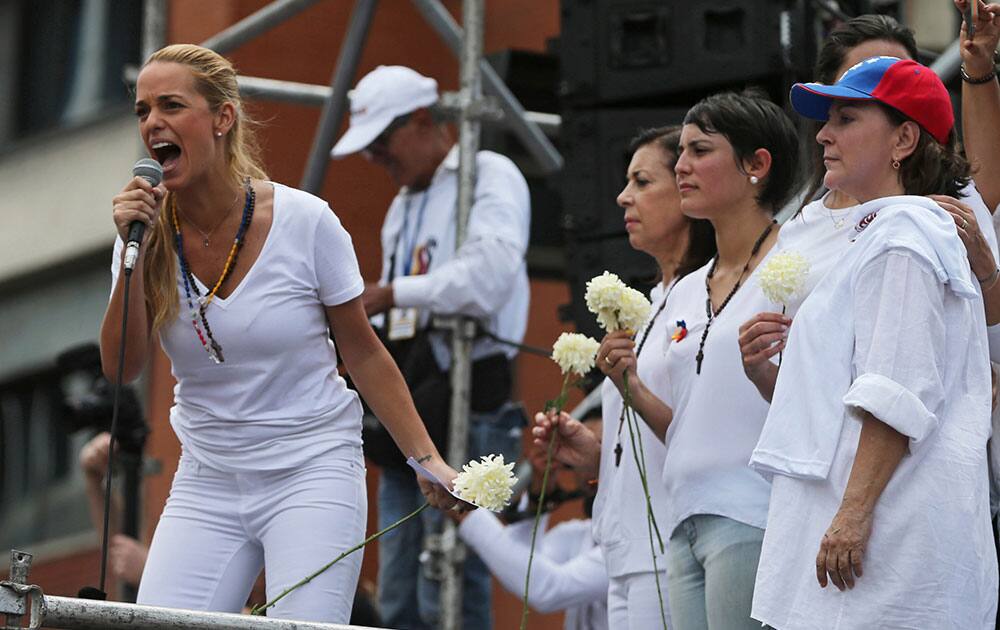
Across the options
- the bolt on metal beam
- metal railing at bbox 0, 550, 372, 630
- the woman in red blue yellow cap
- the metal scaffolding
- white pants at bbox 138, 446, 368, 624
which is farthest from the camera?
the bolt on metal beam

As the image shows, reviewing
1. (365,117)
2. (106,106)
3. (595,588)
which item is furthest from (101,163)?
(595,588)

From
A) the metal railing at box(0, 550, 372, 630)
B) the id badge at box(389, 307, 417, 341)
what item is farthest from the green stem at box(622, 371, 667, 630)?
the id badge at box(389, 307, 417, 341)

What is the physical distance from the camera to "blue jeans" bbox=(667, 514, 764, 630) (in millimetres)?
4504

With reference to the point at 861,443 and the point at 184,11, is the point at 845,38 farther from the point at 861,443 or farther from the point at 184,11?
the point at 184,11

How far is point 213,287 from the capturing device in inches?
186

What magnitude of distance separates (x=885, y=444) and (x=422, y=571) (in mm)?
3593

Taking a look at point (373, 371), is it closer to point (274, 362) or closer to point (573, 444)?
point (274, 362)

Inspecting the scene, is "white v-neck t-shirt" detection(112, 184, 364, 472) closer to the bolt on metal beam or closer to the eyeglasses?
the eyeglasses

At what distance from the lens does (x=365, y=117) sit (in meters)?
7.45

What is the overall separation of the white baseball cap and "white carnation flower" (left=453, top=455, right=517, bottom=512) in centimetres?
299

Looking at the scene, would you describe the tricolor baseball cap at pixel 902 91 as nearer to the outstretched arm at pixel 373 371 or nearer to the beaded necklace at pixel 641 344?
the beaded necklace at pixel 641 344

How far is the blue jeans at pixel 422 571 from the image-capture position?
7.31 metres

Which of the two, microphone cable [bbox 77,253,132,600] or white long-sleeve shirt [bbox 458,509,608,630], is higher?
microphone cable [bbox 77,253,132,600]

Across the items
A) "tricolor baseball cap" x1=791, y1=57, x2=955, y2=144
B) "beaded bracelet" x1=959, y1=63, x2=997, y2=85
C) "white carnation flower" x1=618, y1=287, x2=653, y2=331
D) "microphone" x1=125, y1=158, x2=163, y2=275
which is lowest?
"white carnation flower" x1=618, y1=287, x2=653, y2=331
